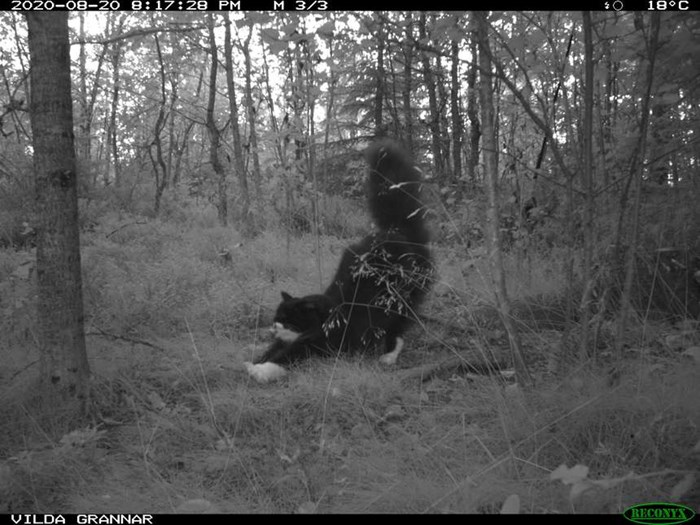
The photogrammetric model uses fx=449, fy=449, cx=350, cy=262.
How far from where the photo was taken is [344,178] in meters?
10.6

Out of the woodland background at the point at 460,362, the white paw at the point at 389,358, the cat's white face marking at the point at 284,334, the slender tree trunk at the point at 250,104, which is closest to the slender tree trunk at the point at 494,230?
the woodland background at the point at 460,362

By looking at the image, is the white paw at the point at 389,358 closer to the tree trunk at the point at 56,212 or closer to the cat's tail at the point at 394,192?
the cat's tail at the point at 394,192

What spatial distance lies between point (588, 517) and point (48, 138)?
3.33m

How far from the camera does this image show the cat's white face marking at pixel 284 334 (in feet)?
12.7

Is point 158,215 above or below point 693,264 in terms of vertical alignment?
above

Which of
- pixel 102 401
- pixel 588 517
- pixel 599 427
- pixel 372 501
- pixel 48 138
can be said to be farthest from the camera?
pixel 102 401

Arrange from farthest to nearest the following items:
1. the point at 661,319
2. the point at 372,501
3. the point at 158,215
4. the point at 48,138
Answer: the point at 158,215 → the point at 661,319 → the point at 48,138 → the point at 372,501

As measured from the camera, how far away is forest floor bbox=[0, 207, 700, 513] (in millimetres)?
1952

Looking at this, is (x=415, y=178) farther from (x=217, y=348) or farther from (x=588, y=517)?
(x=588, y=517)

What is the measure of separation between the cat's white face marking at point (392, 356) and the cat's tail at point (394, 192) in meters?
1.02

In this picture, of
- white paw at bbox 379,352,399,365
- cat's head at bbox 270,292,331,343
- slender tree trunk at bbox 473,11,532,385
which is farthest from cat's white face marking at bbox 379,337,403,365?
slender tree trunk at bbox 473,11,532,385

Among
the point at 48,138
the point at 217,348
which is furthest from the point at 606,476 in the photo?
the point at 48,138

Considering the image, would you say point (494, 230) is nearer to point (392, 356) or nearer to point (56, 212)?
point (392, 356)

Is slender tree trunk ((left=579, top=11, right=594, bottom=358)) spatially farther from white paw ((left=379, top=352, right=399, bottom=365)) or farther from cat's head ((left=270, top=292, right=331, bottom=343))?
cat's head ((left=270, top=292, right=331, bottom=343))
